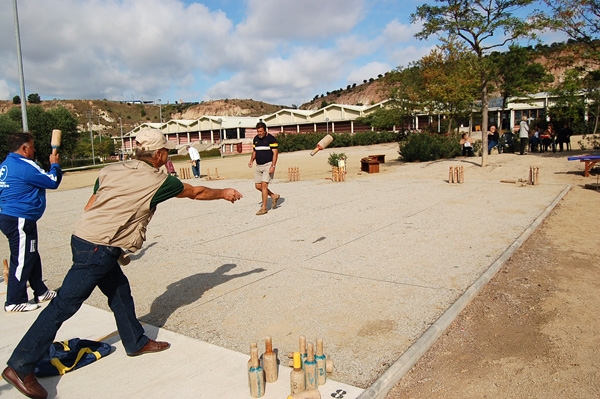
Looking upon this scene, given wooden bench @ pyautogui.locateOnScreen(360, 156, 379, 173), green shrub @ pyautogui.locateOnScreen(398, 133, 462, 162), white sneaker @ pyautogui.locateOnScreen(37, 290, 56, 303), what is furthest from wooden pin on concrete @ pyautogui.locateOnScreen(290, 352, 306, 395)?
green shrub @ pyautogui.locateOnScreen(398, 133, 462, 162)

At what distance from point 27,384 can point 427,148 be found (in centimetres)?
2234

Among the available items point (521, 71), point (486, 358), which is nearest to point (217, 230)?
point (486, 358)

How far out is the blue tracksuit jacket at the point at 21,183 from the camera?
4.90 m

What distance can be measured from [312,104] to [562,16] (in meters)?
142

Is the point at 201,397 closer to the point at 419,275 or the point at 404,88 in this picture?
the point at 419,275

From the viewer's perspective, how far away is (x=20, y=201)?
4961mm

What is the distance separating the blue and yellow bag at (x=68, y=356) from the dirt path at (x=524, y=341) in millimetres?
2407

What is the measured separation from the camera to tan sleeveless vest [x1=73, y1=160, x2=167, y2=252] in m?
3.54

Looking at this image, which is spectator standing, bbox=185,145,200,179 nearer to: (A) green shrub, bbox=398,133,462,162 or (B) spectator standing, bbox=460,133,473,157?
(A) green shrub, bbox=398,133,462,162

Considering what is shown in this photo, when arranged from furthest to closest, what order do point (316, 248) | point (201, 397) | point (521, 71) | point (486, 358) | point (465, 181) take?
point (521, 71)
point (465, 181)
point (316, 248)
point (486, 358)
point (201, 397)

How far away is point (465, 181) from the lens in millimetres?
16234

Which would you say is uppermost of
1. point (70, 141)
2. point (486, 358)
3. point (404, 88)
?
point (404, 88)

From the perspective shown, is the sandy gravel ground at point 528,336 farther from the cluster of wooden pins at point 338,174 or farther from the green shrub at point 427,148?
the green shrub at point 427,148

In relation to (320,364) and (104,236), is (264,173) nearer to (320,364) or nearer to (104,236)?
(104,236)
